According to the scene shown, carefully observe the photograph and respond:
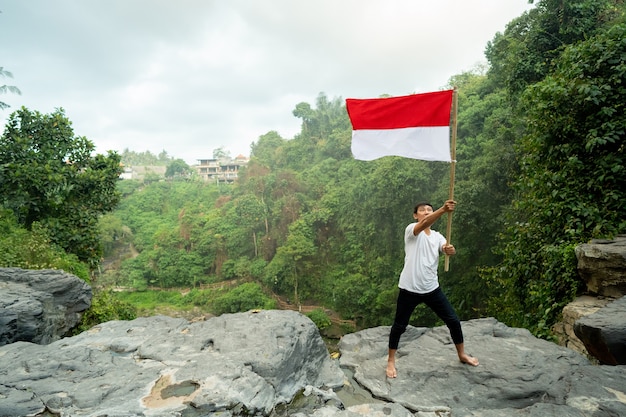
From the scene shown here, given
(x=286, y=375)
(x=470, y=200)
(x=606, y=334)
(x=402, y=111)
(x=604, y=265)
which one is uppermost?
(x=402, y=111)

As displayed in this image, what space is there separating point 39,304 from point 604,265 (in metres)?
6.08

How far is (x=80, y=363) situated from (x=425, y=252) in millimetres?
2882

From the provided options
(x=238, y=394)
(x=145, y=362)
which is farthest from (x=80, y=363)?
(x=238, y=394)

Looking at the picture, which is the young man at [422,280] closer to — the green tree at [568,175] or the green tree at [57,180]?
the green tree at [568,175]

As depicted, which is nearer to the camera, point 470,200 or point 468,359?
point 468,359

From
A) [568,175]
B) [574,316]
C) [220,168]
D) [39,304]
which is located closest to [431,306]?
[574,316]

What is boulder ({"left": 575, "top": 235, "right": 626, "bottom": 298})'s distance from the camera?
128 inches

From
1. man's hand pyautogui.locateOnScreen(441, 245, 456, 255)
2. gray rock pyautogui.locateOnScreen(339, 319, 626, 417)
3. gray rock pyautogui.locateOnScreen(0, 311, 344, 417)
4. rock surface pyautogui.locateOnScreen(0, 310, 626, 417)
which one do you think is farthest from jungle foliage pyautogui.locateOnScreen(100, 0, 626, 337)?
gray rock pyautogui.locateOnScreen(0, 311, 344, 417)

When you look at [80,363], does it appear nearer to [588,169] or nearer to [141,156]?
[588,169]

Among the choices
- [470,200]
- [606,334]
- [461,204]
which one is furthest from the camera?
[461,204]

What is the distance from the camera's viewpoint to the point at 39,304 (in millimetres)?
4090

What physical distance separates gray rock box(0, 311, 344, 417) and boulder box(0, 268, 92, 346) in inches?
29.5

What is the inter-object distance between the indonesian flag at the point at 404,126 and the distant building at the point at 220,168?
4806cm

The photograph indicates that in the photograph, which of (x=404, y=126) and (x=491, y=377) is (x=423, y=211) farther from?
(x=491, y=377)
